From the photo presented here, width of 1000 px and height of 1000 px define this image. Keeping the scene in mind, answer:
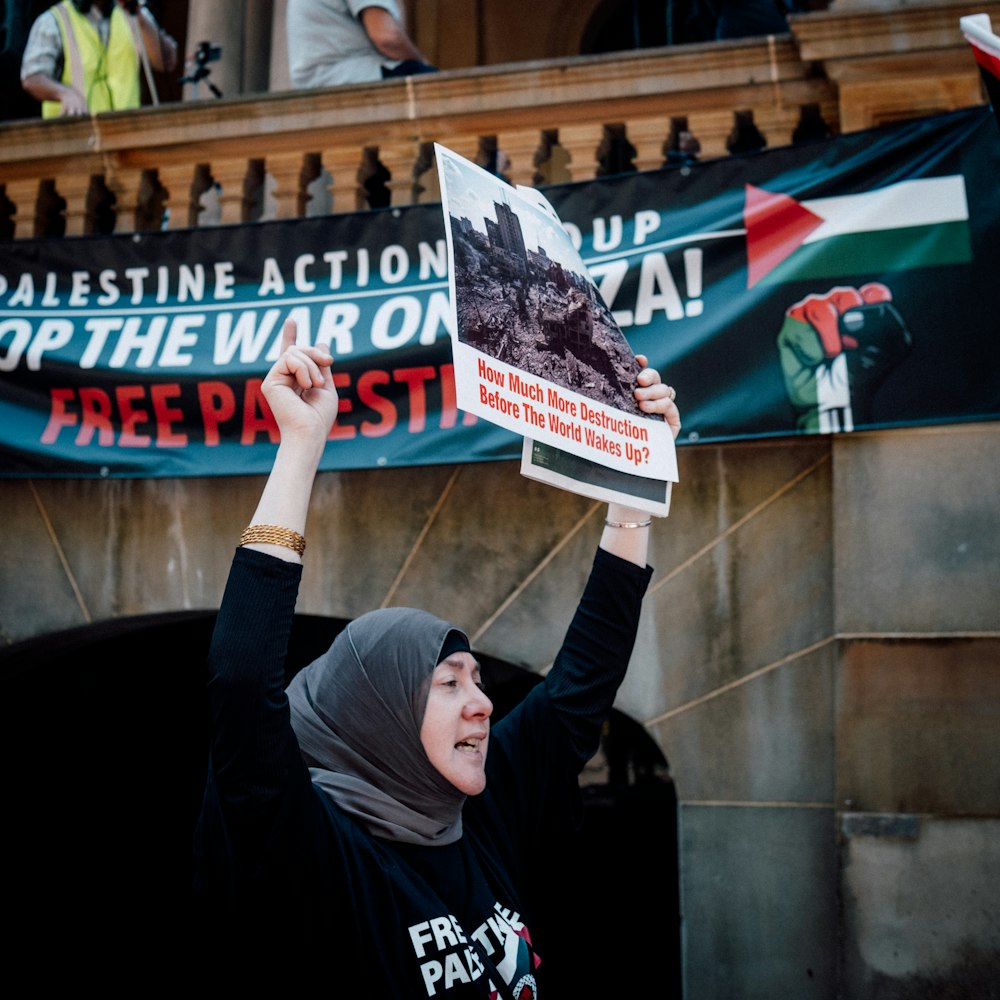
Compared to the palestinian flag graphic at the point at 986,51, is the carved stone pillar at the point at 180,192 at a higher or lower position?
higher

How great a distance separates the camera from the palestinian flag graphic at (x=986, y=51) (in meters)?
3.84

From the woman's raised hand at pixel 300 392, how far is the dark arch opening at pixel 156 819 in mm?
4293

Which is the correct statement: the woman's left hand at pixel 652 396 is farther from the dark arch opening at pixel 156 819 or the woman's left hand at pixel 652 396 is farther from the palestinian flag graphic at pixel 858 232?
the dark arch opening at pixel 156 819

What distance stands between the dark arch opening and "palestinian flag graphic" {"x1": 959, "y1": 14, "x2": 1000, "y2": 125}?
3.64 metres

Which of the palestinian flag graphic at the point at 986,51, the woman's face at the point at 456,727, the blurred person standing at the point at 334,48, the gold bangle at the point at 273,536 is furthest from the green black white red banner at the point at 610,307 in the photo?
the gold bangle at the point at 273,536

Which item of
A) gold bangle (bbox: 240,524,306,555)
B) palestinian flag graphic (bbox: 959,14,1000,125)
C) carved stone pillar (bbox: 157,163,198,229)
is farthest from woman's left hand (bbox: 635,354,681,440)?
carved stone pillar (bbox: 157,163,198,229)

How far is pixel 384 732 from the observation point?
263 cm

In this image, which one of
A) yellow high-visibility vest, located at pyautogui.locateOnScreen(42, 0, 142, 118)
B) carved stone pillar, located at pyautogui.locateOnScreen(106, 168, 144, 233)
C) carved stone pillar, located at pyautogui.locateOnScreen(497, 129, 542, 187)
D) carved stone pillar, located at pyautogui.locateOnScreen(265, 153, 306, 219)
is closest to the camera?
carved stone pillar, located at pyautogui.locateOnScreen(497, 129, 542, 187)

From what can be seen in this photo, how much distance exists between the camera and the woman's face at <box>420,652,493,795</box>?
261 centimetres

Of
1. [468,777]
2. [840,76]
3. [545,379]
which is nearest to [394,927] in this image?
[468,777]

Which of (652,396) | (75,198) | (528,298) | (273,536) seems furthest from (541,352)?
(75,198)

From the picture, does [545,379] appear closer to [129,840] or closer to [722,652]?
[722,652]

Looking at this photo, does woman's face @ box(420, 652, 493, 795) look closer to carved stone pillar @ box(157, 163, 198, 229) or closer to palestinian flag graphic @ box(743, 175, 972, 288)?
palestinian flag graphic @ box(743, 175, 972, 288)

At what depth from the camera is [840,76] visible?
5.08 meters
